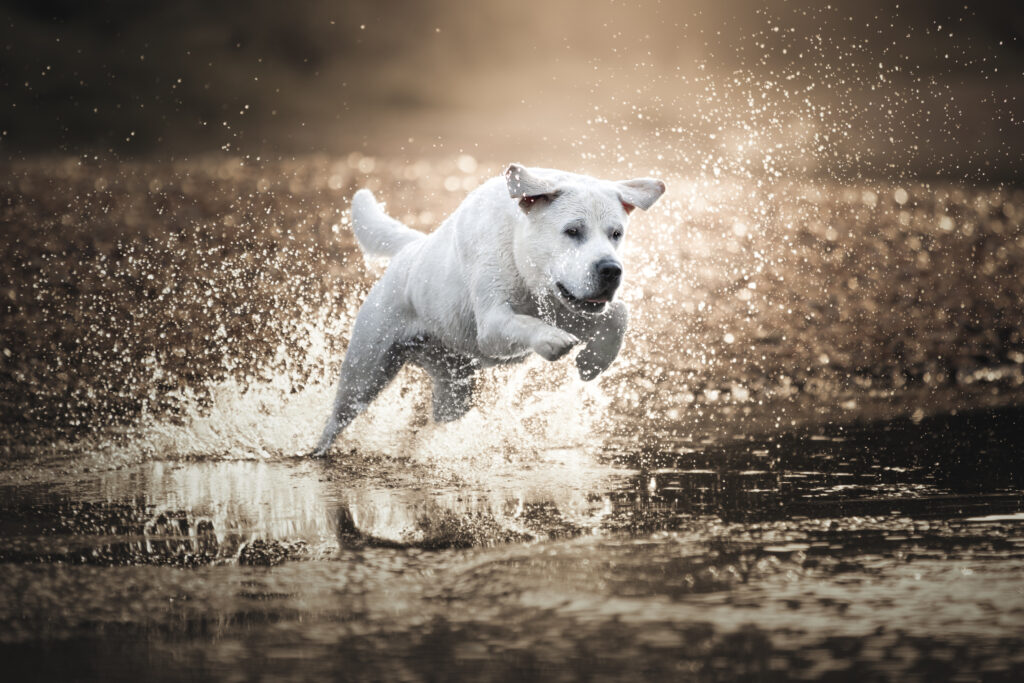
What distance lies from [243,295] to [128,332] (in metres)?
1.86

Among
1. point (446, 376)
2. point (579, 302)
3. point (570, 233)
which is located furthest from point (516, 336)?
point (446, 376)

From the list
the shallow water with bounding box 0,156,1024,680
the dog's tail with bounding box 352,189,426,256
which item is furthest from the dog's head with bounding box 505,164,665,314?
the dog's tail with bounding box 352,189,426,256

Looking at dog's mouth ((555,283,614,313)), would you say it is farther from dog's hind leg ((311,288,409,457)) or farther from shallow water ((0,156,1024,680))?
dog's hind leg ((311,288,409,457))

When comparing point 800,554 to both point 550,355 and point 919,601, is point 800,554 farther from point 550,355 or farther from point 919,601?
point 550,355

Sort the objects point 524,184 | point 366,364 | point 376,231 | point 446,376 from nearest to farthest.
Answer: point 524,184
point 366,364
point 446,376
point 376,231

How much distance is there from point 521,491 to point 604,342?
2.71 ft

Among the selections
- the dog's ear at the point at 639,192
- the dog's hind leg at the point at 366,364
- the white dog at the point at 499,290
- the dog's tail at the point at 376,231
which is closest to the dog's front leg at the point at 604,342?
the white dog at the point at 499,290

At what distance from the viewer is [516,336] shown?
5.09m

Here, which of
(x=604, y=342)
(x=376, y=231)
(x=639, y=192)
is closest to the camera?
(x=639, y=192)

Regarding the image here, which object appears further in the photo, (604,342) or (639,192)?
(604,342)

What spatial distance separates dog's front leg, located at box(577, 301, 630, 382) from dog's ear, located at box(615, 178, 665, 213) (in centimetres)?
47

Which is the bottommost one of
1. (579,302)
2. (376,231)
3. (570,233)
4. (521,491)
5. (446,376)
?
(521,491)

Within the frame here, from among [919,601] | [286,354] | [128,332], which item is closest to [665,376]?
[286,354]

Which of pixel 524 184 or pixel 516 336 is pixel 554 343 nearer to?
pixel 516 336
